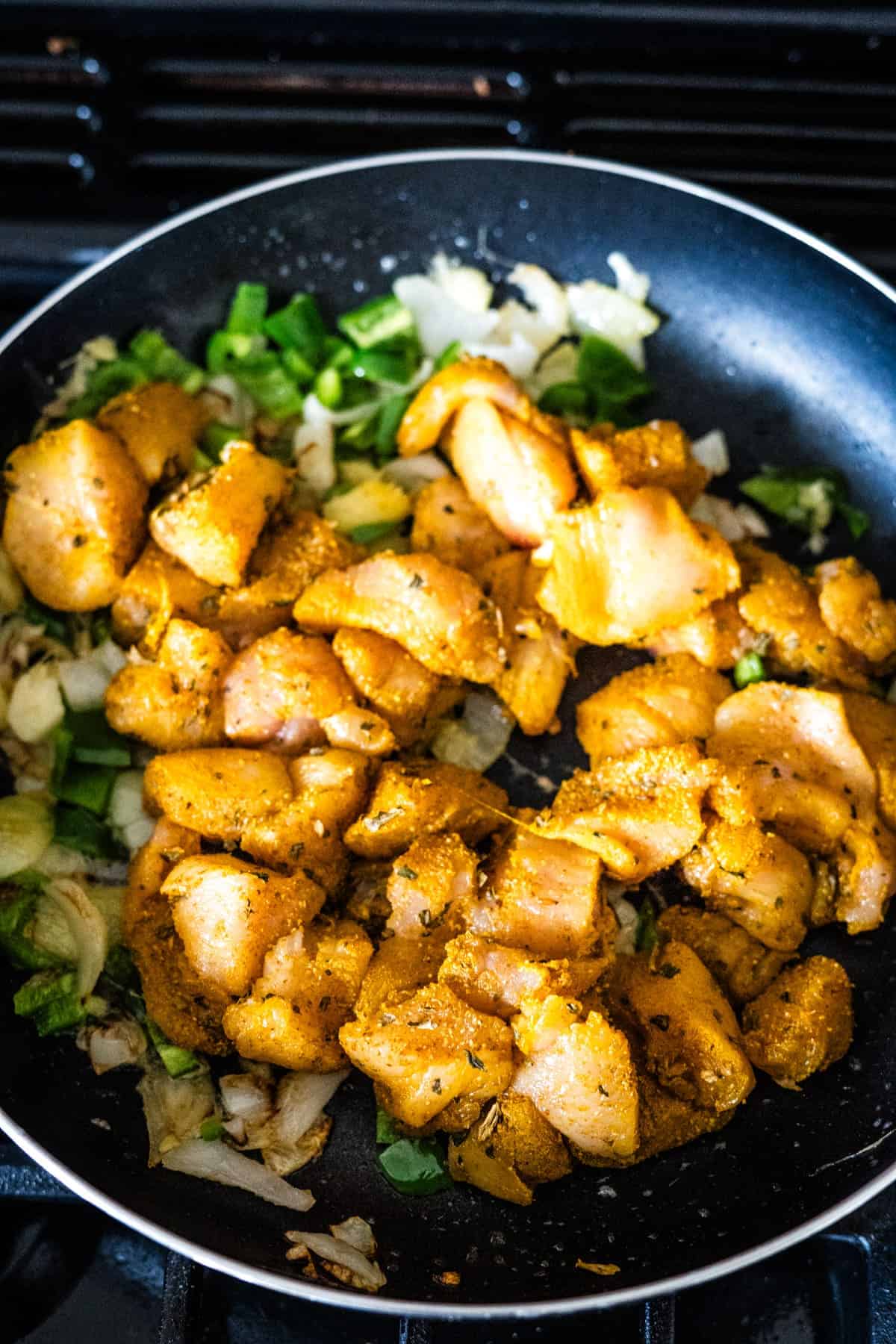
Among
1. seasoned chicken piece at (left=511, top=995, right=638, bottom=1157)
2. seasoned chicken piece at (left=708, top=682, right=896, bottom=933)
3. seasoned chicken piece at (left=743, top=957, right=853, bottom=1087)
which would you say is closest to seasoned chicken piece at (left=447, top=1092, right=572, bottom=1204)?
seasoned chicken piece at (left=511, top=995, right=638, bottom=1157)

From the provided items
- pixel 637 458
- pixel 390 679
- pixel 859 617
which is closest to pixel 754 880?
pixel 859 617

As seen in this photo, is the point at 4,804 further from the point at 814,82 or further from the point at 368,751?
the point at 814,82

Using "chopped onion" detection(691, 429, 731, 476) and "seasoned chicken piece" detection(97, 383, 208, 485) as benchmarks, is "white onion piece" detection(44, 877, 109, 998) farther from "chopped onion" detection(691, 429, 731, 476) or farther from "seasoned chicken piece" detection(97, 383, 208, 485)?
"chopped onion" detection(691, 429, 731, 476)

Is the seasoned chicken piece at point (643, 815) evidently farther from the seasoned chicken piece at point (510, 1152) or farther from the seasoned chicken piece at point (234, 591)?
the seasoned chicken piece at point (234, 591)

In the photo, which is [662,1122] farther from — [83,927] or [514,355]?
[514,355]

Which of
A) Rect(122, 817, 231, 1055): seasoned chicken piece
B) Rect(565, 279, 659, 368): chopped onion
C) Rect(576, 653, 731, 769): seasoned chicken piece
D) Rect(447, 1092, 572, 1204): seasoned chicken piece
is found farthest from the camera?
Rect(565, 279, 659, 368): chopped onion
